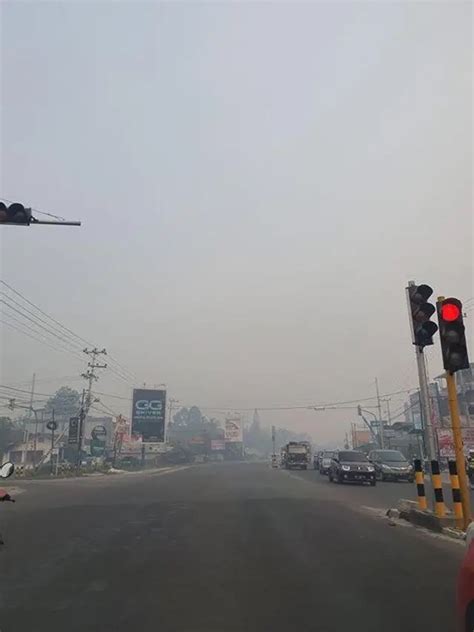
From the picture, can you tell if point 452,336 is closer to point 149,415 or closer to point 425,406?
point 425,406

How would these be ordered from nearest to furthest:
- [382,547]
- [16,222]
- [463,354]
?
[382,547] < [463,354] < [16,222]

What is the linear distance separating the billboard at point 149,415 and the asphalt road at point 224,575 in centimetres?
5569

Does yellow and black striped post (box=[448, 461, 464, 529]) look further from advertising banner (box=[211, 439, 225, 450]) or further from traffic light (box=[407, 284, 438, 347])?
advertising banner (box=[211, 439, 225, 450])

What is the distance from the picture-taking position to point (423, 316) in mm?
10906

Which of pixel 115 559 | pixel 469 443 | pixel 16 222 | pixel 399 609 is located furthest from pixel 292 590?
pixel 469 443

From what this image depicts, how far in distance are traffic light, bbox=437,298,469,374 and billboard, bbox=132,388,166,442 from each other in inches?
2392

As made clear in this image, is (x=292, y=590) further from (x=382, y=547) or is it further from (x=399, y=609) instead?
(x=382, y=547)

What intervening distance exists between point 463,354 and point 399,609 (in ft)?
17.5

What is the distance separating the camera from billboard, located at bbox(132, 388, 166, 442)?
67.4 metres

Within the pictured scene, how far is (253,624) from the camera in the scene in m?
4.93

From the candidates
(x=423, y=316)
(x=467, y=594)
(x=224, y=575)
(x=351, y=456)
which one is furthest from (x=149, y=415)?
(x=467, y=594)

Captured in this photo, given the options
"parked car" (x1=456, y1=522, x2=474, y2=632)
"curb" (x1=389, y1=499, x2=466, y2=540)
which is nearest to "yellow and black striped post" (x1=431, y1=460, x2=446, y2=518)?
"curb" (x1=389, y1=499, x2=466, y2=540)

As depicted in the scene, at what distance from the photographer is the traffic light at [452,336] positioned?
31.2ft

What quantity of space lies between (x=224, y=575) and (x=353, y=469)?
2079 centimetres
